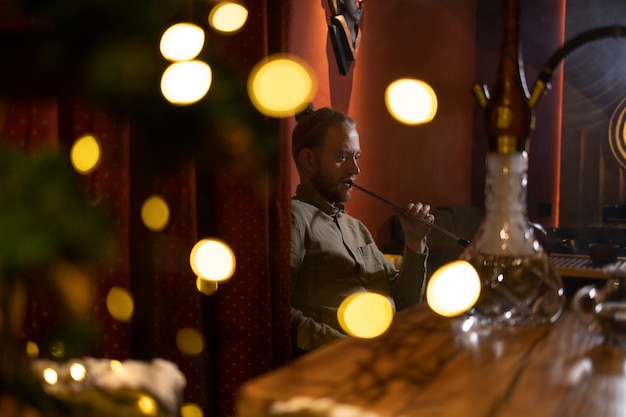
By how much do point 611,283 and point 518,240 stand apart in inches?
5.1

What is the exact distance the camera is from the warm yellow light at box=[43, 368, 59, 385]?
0.98 ft

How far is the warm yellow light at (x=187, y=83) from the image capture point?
22cm

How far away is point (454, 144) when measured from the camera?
3605 mm

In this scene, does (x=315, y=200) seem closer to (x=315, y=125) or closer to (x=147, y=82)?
(x=315, y=125)

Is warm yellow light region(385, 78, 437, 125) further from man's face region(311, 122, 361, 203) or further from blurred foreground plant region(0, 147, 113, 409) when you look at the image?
blurred foreground plant region(0, 147, 113, 409)

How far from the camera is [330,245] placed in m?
1.41

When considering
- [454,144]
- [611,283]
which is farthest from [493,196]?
[454,144]

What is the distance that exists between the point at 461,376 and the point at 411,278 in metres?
0.95

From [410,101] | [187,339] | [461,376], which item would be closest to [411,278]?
[187,339]

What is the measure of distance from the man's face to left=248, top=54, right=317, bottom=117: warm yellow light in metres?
1.15

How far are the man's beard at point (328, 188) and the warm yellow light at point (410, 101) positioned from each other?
50.3 inches

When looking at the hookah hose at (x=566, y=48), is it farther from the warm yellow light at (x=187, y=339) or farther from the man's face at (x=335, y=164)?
the man's face at (x=335, y=164)

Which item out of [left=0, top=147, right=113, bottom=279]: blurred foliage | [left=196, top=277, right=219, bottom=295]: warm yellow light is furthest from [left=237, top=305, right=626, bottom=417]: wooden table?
[left=196, top=277, right=219, bottom=295]: warm yellow light

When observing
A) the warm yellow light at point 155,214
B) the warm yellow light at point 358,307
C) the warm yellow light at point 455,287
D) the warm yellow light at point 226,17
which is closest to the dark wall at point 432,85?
the warm yellow light at point 358,307
